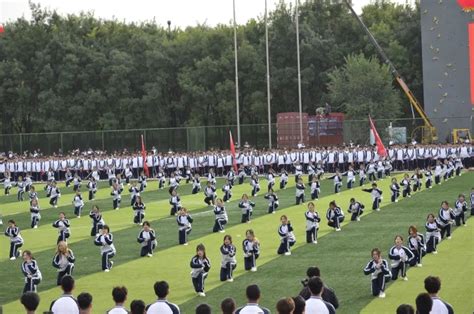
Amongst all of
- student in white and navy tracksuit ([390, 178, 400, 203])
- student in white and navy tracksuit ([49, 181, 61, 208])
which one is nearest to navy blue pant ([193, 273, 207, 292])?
student in white and navy tracksuit ([390, 178, 400, 203])

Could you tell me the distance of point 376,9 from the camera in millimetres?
96938

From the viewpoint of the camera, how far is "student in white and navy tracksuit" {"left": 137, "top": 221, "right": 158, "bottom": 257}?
110 feet

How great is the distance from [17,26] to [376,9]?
1277 inches

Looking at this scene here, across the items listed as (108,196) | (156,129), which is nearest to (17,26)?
(156,129)

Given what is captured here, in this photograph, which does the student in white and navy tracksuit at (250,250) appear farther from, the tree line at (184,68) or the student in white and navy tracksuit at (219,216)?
the tree line at (184,68)

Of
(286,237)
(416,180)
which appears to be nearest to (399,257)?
(286,237)

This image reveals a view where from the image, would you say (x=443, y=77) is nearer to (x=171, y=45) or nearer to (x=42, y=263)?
(x=171, y=45)

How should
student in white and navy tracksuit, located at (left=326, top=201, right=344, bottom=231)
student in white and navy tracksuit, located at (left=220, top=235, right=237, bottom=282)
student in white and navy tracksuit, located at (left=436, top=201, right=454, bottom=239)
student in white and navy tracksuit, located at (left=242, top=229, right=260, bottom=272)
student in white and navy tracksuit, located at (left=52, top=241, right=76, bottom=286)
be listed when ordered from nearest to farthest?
student in white and navy tracksuit, located at (left=52, top=241, right=76, bottom=286) → student in white and navy tracksuit, located at (left=220, top=235, right=237, bottom=282) → student in white and navy tracksuit, located at (left=242, top=229, right=260, bottom=272) → student in white and navy tracksuit, located at (left=436, top=201, right=454, bottom=239) → student in white and navy tracksuit, located at (left=326, top=201, right=344, bottom=231)

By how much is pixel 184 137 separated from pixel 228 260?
57.8 m

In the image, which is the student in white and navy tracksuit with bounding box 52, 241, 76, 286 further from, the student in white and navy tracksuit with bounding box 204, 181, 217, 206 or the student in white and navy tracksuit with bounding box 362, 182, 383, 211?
the student in white and navy tracksuit with bounding box 204, 181, 217, 206

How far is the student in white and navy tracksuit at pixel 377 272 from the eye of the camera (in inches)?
1026

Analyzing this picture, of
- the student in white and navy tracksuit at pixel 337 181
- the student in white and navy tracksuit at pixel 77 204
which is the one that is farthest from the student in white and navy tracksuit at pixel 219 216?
the student in white and navy tracksuit at pixel 337 181

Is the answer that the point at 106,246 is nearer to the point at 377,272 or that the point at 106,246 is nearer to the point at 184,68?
the point at 377,272

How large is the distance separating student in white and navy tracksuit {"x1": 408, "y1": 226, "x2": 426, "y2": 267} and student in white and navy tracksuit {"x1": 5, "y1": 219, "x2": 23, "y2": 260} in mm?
12350
